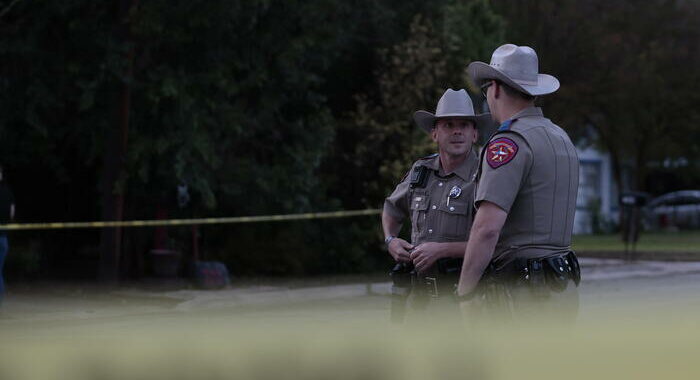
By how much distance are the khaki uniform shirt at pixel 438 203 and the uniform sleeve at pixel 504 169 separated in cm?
131

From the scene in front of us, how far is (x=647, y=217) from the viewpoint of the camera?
4431cm

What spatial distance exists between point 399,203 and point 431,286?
2.21 feet

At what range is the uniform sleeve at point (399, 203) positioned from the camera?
538cm

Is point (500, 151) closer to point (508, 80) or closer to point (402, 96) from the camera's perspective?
point (508, 80)

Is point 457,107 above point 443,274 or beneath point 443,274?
above

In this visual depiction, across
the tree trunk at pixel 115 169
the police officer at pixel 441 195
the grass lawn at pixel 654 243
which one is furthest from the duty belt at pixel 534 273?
the grass lawn at pixel 654 243

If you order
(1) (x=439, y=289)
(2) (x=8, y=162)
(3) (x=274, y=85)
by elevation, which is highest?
(3) (x=274, y=85)

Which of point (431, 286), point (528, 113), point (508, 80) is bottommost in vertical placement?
point (431, 286)

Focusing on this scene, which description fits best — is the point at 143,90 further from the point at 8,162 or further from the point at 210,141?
the point at 8,162

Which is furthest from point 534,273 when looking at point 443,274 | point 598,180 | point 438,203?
point 598,180

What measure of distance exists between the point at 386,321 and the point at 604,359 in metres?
0.44

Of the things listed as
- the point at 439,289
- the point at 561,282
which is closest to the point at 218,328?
the point at 561,282

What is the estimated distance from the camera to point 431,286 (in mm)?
4859

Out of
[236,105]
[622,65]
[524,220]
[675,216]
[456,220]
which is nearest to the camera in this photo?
[524,220]
